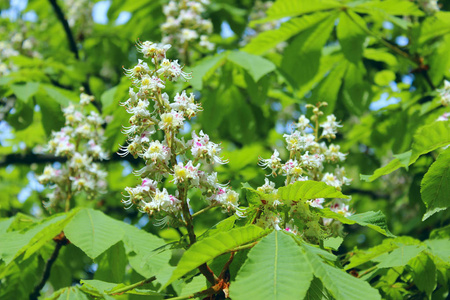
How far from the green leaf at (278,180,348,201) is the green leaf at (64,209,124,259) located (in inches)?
32.3

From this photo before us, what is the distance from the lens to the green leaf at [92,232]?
204cm

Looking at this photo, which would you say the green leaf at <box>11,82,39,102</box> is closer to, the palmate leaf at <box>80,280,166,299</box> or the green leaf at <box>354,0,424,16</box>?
the palmate leaf at <box>80,280,166,299</box>

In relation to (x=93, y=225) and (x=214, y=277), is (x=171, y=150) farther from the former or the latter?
(x=93, y=225)

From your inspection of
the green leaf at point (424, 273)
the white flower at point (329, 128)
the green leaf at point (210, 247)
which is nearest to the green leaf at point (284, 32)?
the white flower at point (329, 128)

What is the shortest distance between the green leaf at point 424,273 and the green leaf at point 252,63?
1.36 meters

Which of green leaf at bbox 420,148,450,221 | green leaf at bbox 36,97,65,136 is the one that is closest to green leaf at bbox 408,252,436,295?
green leaf at bbox 420,148,450,221

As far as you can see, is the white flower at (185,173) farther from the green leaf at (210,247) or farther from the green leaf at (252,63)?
the green leaf at (252,63)

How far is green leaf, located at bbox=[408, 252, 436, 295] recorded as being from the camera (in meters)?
2.21

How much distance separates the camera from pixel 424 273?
223 centimetres

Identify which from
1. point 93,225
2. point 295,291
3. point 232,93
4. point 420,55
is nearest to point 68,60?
point 232,93

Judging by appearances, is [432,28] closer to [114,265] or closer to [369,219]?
[369,219]

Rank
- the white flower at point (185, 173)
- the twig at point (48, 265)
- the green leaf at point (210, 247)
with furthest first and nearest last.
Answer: the twig at point (48, 265) → the white flower at point (185, 173) → the green leaf at point (210, 247)

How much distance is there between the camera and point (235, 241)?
1562 millimetres

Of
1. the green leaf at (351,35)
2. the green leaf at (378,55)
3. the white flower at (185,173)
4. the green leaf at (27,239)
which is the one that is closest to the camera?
the white flower at (185,173)
